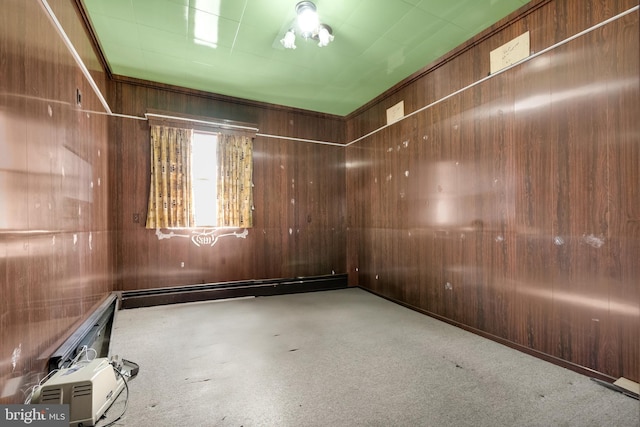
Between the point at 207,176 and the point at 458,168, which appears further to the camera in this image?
the point at 207,176

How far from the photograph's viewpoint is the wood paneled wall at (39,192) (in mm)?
1308

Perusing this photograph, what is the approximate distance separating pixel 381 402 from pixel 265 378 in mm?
817

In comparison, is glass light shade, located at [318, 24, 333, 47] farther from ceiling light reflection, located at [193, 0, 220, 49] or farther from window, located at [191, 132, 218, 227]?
window, located at [191, 132, 218, 227]

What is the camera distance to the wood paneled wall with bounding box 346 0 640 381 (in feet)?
5.90

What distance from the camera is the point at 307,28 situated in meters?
2.39

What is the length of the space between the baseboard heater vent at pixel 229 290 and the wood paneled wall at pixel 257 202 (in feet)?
0.31

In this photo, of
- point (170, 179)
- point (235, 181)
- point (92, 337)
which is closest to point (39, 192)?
point (92, 337)

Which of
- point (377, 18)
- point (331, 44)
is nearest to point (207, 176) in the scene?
point (331, 44)

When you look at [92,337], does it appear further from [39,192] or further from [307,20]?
[307,20]

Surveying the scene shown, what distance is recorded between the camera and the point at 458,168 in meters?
2.89

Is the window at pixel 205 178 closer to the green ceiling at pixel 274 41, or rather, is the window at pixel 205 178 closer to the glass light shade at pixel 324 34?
the green ceiling at pixel 274 41

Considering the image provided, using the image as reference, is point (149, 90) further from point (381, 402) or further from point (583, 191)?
point (583, 191)

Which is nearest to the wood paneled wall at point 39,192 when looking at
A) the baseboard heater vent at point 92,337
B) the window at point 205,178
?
the baseboard heater vent at point 92,337

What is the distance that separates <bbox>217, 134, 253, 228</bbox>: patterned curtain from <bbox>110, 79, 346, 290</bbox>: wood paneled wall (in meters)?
0.15
